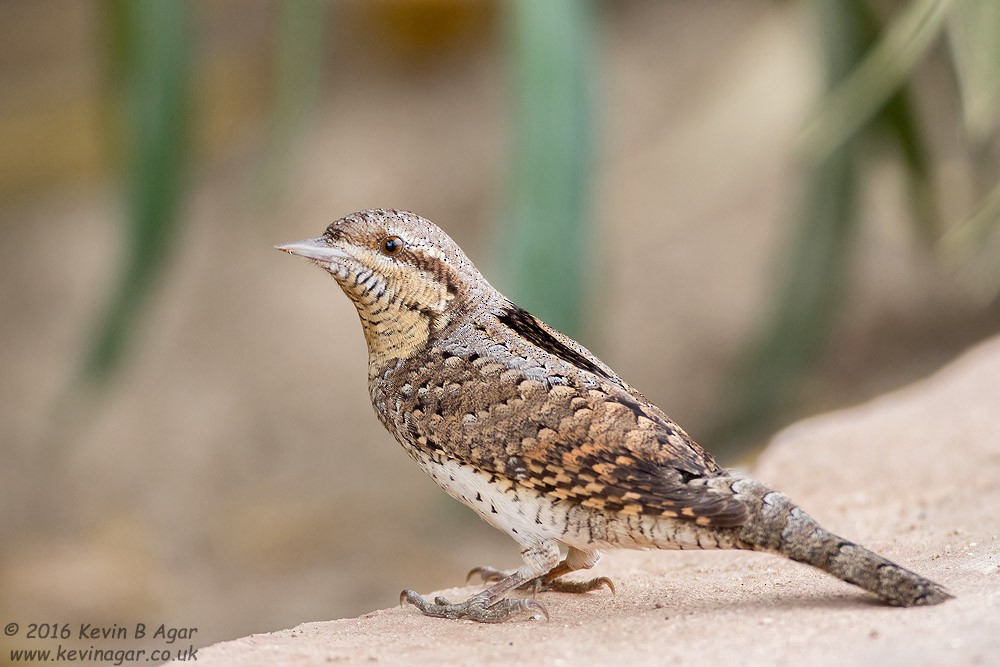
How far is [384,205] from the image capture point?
36.2 ft

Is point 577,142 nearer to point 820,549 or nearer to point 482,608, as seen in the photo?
point 482,608

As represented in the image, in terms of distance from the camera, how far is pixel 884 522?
12.7 feet

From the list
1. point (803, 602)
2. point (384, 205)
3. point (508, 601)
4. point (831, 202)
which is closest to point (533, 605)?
point (508, 601)

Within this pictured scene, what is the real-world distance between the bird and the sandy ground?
0.14 m

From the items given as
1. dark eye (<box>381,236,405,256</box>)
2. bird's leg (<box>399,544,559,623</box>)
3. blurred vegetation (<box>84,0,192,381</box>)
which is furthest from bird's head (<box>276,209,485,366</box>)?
blurred vegetation (<box>84,0,192,381</box>)

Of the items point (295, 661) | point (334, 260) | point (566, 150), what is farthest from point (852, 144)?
point (295, 661)

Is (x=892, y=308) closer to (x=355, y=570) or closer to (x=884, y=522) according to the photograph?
(x=355, y=570)

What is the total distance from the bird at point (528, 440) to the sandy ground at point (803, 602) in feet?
0.45

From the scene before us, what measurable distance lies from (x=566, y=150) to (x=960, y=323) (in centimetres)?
543

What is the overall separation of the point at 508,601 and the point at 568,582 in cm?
44

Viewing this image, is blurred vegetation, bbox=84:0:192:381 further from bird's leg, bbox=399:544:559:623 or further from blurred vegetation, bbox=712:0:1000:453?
blurred vegetation, bbox=712:0:1000:453

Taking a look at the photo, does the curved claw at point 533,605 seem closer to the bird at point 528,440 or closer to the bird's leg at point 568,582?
the bird at point 528,440

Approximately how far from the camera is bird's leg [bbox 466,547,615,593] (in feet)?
11.3

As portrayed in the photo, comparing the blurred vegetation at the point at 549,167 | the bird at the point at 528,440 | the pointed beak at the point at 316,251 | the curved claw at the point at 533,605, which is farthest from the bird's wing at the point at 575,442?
the blurred vegetation at the point at 549,167
